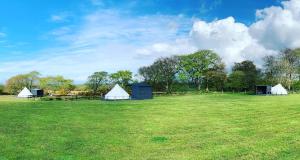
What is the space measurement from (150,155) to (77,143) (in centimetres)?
440

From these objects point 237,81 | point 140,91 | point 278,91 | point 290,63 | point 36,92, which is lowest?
point 36,92

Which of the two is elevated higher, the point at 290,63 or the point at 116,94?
the point at 290,63

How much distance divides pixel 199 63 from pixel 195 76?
14.1ft

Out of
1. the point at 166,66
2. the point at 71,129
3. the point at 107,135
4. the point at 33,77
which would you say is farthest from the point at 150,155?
the point at 33,77

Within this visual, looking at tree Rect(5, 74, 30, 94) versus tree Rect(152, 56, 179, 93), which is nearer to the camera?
tree Rect(5, 74, 30, 94)

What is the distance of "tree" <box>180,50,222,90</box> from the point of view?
4729 inches

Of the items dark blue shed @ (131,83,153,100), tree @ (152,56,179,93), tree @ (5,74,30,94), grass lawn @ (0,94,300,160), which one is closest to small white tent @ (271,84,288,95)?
tree @ (152,56,179,93)

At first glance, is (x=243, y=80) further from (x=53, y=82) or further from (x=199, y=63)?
(x=53, y=82)

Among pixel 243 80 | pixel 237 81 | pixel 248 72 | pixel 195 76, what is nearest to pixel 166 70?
pixel 195 76

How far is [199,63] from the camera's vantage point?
4747 inches

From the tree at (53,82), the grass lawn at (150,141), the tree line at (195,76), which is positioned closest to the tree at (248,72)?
the tree line at (195,76)

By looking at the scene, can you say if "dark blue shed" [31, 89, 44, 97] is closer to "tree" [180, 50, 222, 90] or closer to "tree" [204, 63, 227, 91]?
"tree" [180, 50, 222, 90]

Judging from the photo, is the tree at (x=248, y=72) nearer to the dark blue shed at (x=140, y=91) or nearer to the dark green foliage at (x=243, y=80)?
the dark green foliage at (x=243, y=80)

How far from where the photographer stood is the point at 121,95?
76.4 meters
